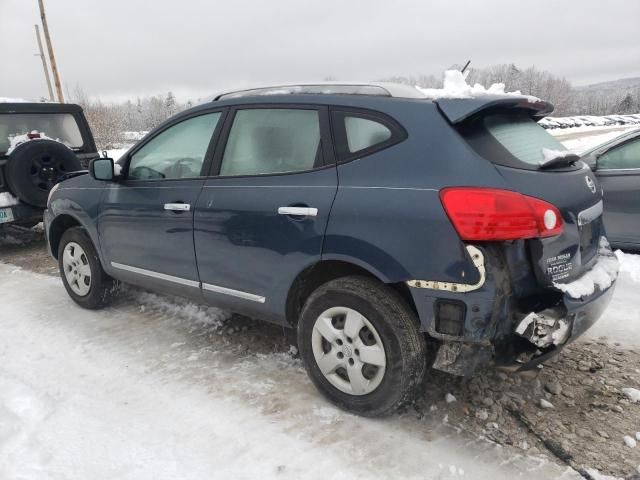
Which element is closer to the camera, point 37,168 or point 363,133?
point 363,133

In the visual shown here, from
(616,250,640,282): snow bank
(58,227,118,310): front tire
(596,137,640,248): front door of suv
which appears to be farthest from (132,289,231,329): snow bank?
(596,137,640,248): front door of suv

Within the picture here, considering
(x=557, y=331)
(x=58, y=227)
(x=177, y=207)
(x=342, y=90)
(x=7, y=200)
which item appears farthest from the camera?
(x=7, y=200)

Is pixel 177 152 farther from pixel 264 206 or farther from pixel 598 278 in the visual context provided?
pixel 598 278

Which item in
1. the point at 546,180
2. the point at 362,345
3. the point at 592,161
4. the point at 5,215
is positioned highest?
the point at 546,180

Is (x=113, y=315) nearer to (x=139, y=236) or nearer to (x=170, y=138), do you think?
(x=139, y=236)

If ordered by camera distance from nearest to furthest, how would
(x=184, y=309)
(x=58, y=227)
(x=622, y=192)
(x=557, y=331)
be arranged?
(x=557, y=331)
(x=184, y=309)
(x=58, y=227)
(x=622, y=192)

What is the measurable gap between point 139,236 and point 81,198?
2.99ft

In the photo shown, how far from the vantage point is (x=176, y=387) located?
3094 mm

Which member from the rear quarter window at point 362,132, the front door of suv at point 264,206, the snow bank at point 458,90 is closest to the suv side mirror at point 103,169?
the front door of suv at point 264,206

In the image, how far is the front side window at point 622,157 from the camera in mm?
5227

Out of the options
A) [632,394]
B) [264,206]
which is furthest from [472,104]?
[632,394]

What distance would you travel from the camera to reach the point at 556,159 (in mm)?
2506

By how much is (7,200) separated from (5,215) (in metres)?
0.18

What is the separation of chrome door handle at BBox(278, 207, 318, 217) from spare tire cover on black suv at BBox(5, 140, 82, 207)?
4.59 m
